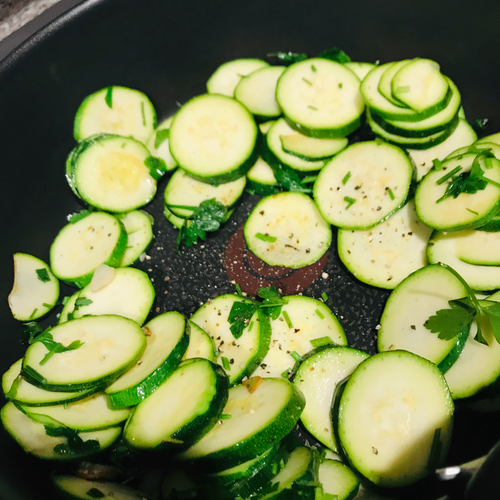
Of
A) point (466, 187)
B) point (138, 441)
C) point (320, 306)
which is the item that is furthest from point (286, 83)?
point (138, 441)

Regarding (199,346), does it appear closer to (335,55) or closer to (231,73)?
(231,73)

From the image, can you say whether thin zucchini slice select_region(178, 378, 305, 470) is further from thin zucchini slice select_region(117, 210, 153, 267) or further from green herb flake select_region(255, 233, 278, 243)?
thin zucchini slice select_region(117, 210, 153, 267)

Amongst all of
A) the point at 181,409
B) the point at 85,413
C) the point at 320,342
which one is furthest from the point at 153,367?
the point at 320,342

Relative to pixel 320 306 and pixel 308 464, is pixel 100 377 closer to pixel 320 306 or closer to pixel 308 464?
pixel 308 464

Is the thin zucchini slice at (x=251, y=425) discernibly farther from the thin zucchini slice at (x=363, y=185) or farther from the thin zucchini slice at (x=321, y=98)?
the thin zucchini slice at (x=321, y=98)

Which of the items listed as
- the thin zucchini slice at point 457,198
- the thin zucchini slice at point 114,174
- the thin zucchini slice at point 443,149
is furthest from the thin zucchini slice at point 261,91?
the thin zucchini slice at point 457,198

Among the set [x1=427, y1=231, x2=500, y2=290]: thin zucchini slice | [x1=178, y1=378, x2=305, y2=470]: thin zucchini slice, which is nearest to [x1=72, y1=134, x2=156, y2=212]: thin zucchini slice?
[x1=178, y1=378, x2=305, y2=470]: thin zucchini slice
